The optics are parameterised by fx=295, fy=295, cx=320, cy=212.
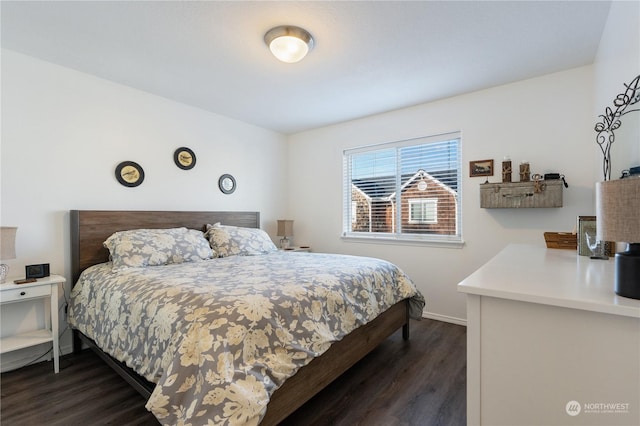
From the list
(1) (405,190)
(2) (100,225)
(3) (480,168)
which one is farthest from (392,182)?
(2) (100,225)

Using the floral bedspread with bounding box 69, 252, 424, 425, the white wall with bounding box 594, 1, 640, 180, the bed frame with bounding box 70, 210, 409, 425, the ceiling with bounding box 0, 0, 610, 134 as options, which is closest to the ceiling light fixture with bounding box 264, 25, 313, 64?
the ceiling with bounding box 0, 0, 610, 134

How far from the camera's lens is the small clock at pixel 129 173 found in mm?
2893

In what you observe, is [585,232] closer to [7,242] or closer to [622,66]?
[622,66]

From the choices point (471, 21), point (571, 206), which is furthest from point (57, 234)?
point (571, 206)

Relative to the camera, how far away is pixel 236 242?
10.5 ft

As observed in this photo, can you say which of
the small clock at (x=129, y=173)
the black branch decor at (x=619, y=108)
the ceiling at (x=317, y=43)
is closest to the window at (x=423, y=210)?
the ceiling at (x=317, y=43)

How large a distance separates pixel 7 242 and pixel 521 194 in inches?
161

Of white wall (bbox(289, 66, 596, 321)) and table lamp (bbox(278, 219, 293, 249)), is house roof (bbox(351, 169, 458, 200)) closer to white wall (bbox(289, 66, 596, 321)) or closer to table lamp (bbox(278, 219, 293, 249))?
white wall (bbox(289, 66, 596, 321))

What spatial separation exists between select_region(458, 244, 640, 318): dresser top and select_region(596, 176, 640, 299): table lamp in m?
0.05

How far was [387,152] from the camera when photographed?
3811 millimetres

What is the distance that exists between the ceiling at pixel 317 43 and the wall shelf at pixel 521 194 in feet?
3.34

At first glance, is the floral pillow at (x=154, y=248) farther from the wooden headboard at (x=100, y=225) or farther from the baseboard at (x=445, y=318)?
the baseboard at (x=445, y=318)

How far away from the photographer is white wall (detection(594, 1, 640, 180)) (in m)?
1.37

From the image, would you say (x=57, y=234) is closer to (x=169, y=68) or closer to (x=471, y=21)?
(x=169, y=68)
